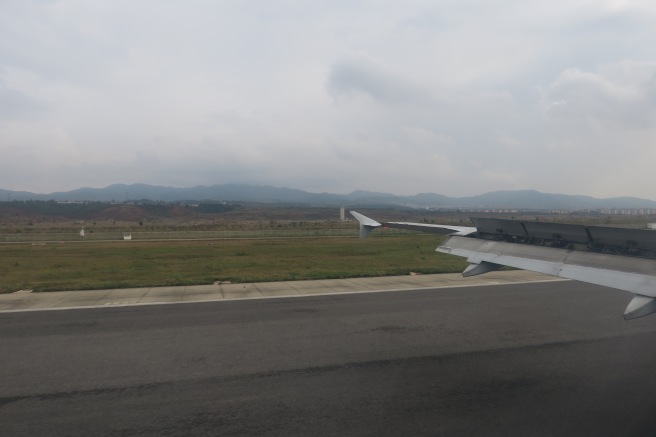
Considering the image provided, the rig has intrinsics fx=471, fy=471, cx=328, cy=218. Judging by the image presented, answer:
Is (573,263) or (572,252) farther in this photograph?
(572,252)

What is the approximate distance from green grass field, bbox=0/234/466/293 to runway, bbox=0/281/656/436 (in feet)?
21.7

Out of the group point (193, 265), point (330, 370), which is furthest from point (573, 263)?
point (193, 265)

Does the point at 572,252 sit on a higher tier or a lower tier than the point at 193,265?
higher

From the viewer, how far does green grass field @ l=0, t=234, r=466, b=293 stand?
852 inches

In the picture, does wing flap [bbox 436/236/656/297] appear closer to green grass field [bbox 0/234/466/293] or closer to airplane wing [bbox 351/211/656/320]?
airplane wing [bbox 351/211/656/320]

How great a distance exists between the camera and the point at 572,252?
718 cm

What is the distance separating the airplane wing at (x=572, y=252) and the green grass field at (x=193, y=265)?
13915 millimetres

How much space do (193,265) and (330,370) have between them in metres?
20.2

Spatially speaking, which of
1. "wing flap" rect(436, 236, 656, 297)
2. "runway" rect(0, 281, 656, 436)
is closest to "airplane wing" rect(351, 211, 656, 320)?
"wing flap" rect(436, 236, 656, 297)

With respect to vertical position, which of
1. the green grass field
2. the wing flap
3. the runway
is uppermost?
the wing flap

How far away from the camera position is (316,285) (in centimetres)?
2008

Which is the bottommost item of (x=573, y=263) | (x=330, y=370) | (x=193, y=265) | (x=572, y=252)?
(x=193, y=265)

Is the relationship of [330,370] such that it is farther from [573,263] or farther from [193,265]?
[193,265]

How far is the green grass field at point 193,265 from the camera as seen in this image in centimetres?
2164
